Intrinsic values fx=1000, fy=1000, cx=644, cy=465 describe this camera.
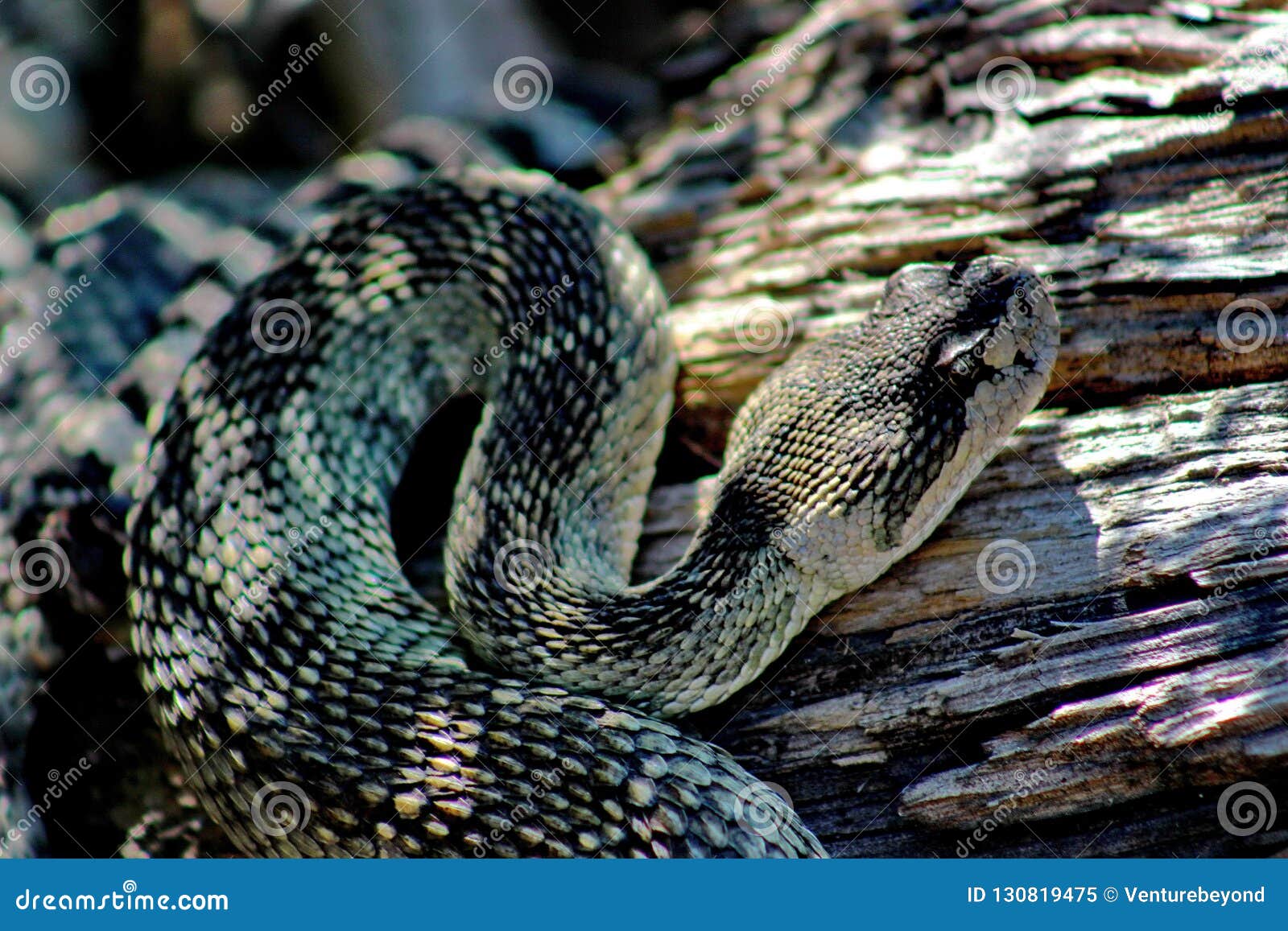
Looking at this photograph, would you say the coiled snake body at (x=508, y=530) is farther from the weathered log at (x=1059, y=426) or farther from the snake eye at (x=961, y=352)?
the weathered log at (x=1059, y=426)

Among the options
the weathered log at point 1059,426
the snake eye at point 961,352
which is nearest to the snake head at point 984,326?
the snake eye at point 961,352

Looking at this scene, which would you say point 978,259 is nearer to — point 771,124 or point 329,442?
point 771,124

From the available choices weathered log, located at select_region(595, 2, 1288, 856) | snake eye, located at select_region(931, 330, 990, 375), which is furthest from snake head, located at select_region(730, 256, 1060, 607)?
weathered log, located at select_region(595, 2, 1288, 856)

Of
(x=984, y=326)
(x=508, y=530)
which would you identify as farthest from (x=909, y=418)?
(x=508, y=530)

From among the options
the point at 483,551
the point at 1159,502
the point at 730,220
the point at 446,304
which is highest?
the point at 730,220

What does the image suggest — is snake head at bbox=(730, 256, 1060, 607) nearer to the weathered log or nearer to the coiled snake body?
the coiled snake body

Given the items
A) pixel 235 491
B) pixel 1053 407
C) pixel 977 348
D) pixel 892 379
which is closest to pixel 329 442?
pixel 235 491
